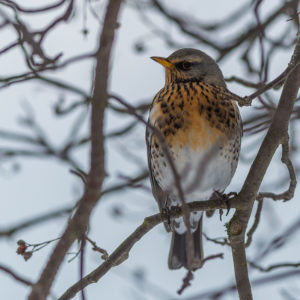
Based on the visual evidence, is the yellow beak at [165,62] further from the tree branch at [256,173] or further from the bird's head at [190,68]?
the tree branch at [256,173]

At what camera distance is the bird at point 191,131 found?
14.8 feet

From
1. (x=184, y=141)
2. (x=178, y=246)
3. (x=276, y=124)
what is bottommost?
(x=276, y=124)

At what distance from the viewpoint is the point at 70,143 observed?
17.2ft

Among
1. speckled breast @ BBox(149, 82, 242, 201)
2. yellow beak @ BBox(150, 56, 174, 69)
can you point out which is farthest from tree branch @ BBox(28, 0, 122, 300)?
yellow beak @ BBox(150, 56, 174, 69)

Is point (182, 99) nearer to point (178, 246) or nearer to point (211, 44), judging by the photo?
point (211, 44)

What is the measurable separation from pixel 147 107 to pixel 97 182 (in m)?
3.94

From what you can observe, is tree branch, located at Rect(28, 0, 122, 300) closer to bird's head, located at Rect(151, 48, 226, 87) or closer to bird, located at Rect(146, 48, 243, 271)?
bird, located at Rect(146, 48, 243, 271)

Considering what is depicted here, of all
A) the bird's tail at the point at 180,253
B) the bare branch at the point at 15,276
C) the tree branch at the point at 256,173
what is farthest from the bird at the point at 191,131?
the bare branch at the point at 15,276

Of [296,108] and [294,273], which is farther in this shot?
[296,108]

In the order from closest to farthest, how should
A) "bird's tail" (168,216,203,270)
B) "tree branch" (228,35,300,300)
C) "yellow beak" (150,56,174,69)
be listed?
"tree branch" (228,35,300,300), "bird's tail" (168,216,203,270), "yellow beak" (150,56,174,69)

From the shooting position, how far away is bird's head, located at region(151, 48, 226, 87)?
16.7 feet

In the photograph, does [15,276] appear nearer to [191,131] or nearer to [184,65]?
[191,131]

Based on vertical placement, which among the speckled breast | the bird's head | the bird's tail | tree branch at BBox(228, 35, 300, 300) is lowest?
tree branch at BBox(228, 35, 300, 300)

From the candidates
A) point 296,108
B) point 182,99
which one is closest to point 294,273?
point 296,108
